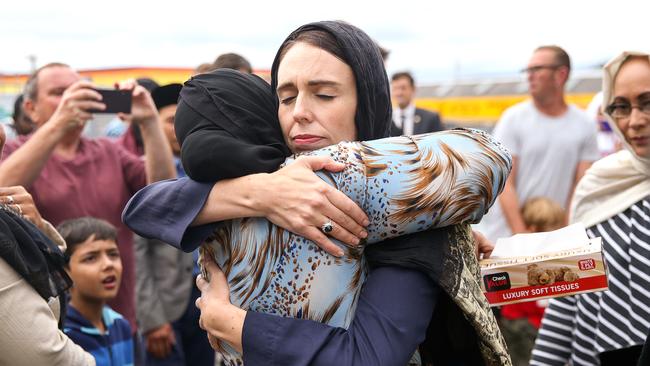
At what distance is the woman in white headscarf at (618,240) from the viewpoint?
2695mm

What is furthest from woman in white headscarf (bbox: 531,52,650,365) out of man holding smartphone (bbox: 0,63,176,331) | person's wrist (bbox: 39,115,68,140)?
person's wrist (bbox: 39,115,68,140)

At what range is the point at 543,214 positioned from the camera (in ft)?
17.4

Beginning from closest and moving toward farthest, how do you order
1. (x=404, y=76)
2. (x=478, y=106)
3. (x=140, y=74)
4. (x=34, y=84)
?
(x=34, y=84), (x=404, y=76), (x=140, y=74), (x=478, y=106)

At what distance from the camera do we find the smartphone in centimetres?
378

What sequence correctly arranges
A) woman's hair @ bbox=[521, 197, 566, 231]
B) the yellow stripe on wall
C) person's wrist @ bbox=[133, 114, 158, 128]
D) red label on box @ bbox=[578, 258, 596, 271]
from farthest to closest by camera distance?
the yellow stripe on wall → woman's hair @ bbox=[521, 197, 566, 231] → person's wrist @ bbox=[133, 114, 158, 128] → red label on box @ bbox=[578, 258, 596, 271]

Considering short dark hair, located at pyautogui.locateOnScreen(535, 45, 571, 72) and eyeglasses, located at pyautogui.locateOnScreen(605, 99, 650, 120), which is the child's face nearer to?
eyeglasses, located at pyautogui.locateOnScreen(605, 99, 650, 120)

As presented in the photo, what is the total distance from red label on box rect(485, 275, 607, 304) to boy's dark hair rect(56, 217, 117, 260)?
2.37 meters

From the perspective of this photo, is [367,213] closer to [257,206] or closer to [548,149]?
[257,206]

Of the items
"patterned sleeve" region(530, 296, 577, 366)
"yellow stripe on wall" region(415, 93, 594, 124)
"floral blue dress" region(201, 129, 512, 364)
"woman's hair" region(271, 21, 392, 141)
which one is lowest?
"yellow stripe on wall" region(415, 93, 594, 124)

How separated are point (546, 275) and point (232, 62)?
2.41 metres

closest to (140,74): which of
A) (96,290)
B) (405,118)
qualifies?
(405,118)

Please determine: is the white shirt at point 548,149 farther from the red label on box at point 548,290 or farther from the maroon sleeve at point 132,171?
the red label on box at point 548,290

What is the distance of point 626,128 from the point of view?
2.83 metres

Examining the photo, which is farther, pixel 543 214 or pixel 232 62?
pixel 543 214
